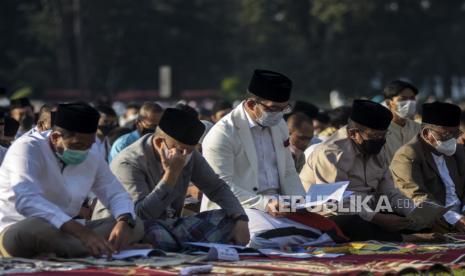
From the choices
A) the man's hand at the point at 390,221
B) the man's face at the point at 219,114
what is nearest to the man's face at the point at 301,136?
the man's hand at the point at 390,221

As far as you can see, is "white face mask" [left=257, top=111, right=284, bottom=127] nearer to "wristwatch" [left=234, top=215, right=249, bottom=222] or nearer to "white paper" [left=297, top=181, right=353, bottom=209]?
"white paper" [left=297, top=181, right=353, bottom=209]

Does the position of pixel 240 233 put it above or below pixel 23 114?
below

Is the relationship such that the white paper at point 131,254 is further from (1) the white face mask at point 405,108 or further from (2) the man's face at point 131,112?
(2) the man's face at point 131,112

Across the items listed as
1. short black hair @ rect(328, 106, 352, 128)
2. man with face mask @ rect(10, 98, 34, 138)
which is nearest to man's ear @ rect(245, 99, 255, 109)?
man with face mask @ rect(10, 98, 34, 138)

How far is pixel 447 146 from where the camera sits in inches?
467

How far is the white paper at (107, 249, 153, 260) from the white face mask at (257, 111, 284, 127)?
2.20 metres

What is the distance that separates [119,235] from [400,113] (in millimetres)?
6289

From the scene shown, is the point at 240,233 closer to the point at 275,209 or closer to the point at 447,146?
the point at 275,209

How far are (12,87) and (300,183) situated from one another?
1676 inches

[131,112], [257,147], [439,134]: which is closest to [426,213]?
[439,134]

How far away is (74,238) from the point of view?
8.73 m

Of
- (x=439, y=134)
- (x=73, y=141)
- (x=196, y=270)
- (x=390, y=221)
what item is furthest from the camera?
(x=439, y=134)

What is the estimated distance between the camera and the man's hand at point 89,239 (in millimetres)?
8523

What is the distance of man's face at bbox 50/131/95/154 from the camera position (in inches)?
344
